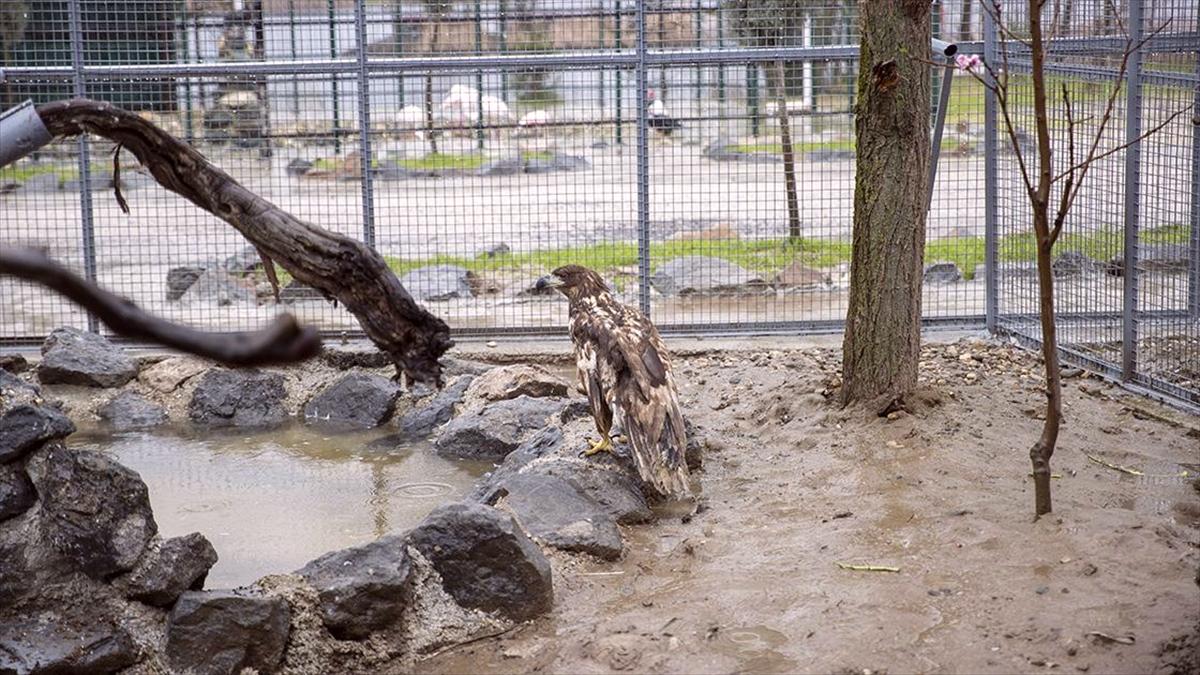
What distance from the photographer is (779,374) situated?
7.71 metres

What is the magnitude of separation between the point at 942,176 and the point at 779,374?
27.6 feet

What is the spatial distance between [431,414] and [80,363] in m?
2.18

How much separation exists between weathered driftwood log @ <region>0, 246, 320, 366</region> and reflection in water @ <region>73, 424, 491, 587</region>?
3.51 m

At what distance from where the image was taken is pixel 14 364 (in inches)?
320

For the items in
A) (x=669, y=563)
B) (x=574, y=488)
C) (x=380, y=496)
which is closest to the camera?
(x=669, y=563)

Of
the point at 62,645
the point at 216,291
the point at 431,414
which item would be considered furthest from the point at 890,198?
the point at 216,291

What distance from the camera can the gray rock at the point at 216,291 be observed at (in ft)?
→ 33.6

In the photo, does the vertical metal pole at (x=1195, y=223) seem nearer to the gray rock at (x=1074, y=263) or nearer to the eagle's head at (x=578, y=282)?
the gray rock at (x=1074, y=263)

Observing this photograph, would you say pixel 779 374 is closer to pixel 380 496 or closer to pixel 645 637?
pixel 380 496

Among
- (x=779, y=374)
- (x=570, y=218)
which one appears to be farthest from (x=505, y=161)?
(x=779, y=374)

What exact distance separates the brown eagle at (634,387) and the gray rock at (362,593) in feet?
4.84

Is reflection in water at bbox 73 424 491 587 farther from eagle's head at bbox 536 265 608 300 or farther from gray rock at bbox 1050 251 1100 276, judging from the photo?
gray rock at bbox 1050 251 1100 276

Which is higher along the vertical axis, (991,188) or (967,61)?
(967,61)

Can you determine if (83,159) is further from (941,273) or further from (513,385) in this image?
(941,273)
